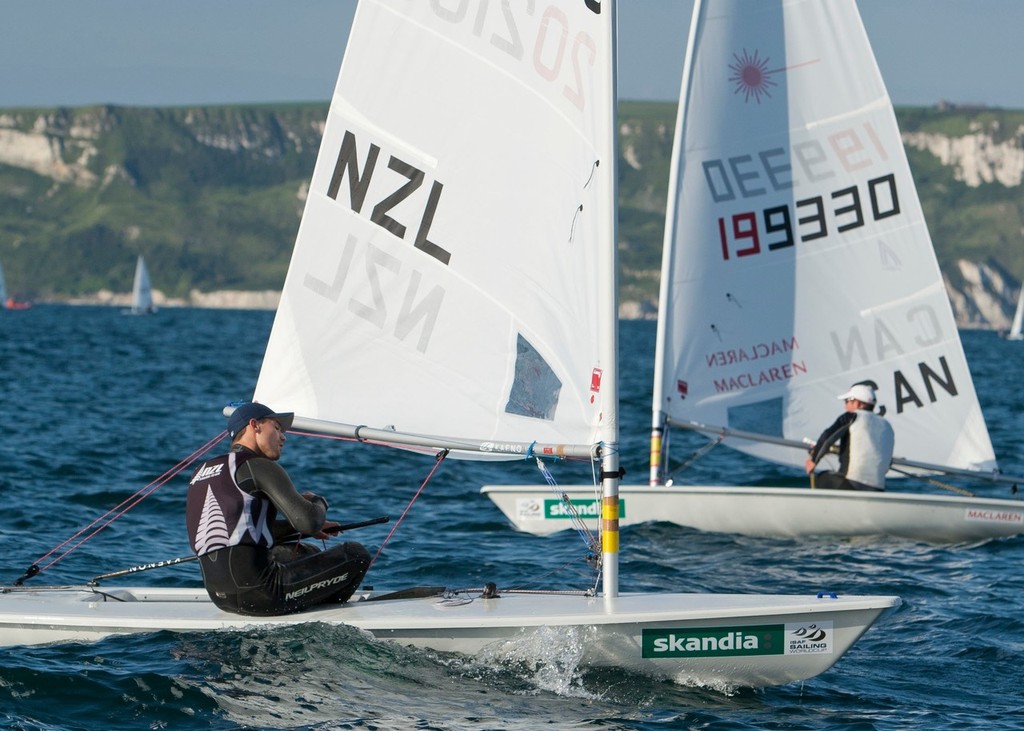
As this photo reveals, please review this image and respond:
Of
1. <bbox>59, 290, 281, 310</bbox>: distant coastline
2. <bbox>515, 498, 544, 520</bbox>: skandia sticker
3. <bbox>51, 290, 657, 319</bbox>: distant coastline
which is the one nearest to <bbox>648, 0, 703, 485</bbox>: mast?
<bbox>515, 498, 544, 520</bbox>: skandia sticker

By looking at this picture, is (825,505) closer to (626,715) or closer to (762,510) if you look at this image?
(762,510)

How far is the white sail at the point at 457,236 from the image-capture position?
292 inches

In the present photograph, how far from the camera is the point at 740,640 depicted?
7062 millimetres

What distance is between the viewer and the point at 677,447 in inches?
815

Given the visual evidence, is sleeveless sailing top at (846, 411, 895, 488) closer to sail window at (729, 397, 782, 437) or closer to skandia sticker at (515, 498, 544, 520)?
sail window at (729, 397, 782, 437)

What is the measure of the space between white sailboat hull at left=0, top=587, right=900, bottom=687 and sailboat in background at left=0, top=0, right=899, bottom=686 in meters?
0.01

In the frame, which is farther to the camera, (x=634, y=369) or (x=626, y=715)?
(x=634, y=369)

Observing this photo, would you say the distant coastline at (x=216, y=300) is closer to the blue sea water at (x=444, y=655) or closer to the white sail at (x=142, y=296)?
the white sail at (x=142, y=296)

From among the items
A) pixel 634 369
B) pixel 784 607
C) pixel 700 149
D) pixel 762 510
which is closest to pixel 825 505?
pixel 762 510

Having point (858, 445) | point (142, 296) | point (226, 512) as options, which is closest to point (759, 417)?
point (858, 445)

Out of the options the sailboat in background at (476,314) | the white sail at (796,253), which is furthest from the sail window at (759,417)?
the sailboat in background at (476,314)

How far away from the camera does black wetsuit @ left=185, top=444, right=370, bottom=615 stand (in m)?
A: 7.00

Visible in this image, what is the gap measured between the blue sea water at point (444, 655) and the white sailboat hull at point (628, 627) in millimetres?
82

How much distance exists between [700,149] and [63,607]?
7.37 m
